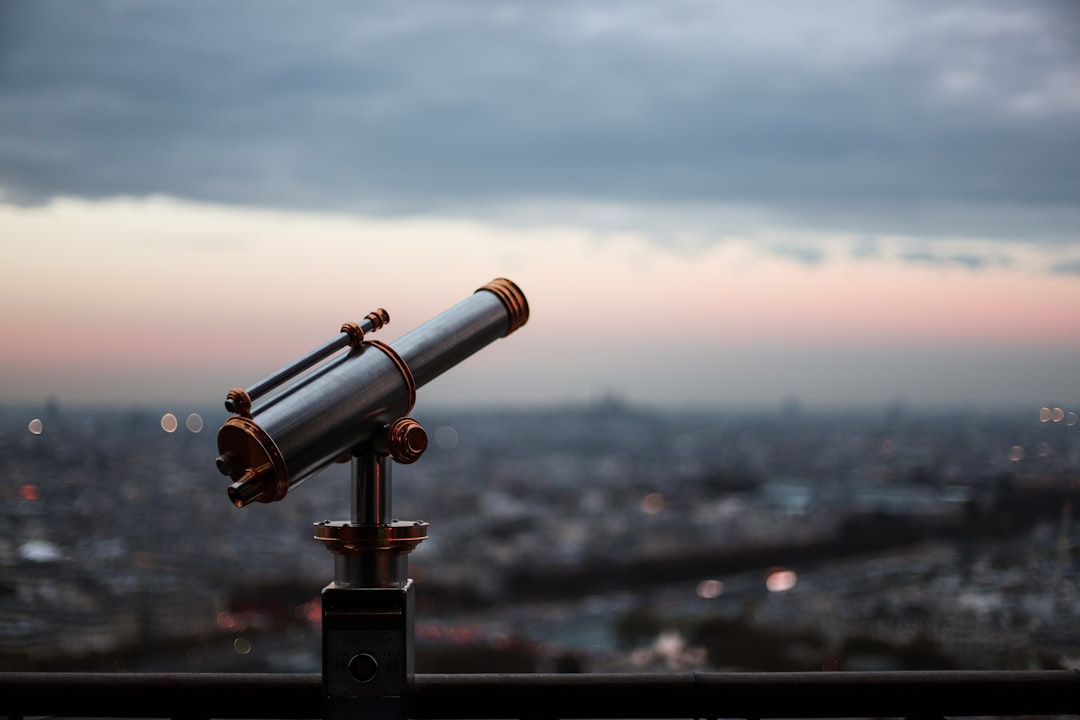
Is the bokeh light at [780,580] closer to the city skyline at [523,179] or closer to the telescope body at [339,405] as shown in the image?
the city skyline at [523,179]

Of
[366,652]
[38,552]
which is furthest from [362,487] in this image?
[38,552]

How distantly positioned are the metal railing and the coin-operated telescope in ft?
0.73

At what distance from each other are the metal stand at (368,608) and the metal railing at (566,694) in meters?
0.21

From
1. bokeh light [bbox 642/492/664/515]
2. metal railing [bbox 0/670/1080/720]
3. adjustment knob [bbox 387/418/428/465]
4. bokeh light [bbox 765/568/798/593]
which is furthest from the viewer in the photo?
bokeh light [bbox 642/492/664/515]

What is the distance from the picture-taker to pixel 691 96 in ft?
19.1

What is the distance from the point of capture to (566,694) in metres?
1.69

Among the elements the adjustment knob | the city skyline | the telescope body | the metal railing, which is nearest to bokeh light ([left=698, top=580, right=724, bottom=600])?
the city skyline

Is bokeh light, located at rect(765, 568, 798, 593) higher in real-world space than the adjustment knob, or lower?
higher

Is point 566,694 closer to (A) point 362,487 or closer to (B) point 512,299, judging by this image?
(A) point 362,487

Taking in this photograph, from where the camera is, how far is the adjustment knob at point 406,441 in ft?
4.66

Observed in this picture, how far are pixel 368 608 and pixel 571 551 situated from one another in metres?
6.69

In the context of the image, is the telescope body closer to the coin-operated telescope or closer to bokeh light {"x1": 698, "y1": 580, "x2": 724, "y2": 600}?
the coin-operated telescope

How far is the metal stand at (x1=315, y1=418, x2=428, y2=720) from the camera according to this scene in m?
1.46

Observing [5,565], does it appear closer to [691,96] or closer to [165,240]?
[165,240]
